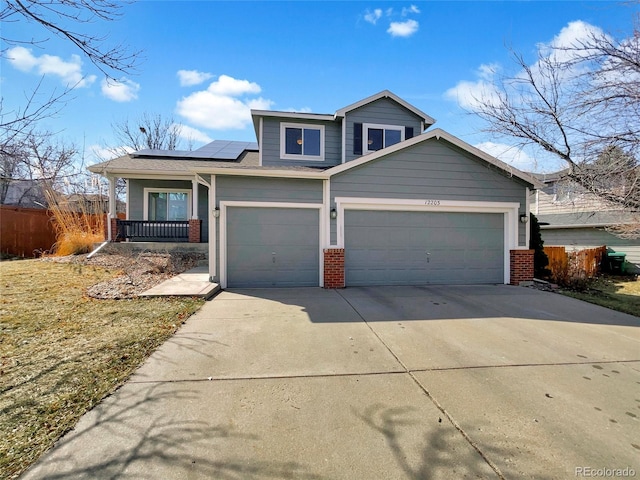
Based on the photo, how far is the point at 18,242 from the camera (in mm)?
13258

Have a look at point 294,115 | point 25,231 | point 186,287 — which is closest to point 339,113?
point 294,115

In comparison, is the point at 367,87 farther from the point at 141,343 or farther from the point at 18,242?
the point at 18,242

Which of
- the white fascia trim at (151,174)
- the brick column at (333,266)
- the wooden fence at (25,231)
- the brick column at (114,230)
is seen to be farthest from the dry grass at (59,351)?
the wooden fence at (25,231)

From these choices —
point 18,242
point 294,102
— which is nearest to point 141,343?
point 294,102

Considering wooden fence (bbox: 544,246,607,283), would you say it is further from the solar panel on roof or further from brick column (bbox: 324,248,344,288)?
the solar panel on roof

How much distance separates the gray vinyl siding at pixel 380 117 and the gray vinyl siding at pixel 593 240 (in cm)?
967

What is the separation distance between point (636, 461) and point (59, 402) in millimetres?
4360

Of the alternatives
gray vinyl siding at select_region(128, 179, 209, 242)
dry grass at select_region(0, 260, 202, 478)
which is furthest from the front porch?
dry grass at select_region(0, 260, 202, 478)

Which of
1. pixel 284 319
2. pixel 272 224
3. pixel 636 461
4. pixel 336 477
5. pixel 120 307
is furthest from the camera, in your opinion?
pixel 272 224

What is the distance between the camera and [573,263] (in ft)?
32.5

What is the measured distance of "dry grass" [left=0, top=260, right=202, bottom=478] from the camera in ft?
7.31

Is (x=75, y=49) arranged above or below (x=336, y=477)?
above

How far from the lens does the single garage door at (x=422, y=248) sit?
26.4 feet

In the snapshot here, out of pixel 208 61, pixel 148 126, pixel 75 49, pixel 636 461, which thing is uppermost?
pixel 148 126
